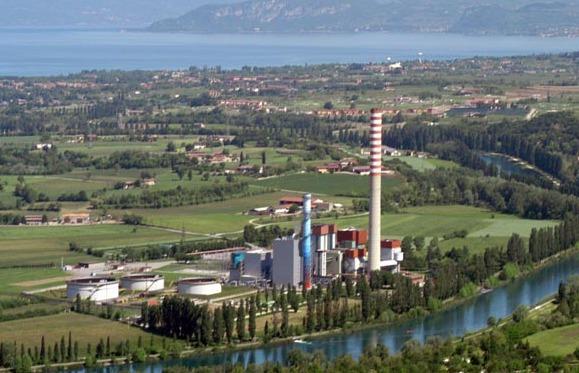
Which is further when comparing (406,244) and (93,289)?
(406,244)

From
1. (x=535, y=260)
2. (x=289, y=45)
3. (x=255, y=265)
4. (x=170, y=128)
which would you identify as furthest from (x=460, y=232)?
(x=289, y=45)

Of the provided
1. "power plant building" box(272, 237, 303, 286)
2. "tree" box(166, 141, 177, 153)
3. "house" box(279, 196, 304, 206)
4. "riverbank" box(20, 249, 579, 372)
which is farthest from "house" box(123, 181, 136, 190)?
"riverbank" box(20, 249, 579, 372)

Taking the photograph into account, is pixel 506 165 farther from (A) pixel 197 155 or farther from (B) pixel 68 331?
(B) pixel 68 331

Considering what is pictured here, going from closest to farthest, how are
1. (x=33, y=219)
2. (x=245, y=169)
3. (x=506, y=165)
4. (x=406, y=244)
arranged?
(x=406, y=244) → (x=33, y=219) → (x=245, y=169) → (x=506, y=165)

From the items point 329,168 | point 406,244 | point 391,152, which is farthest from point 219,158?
point 406,244

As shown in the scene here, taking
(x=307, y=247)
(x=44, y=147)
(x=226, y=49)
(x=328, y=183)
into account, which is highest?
(x=307, y=247)

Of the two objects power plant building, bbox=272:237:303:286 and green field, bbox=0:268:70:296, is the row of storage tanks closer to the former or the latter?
Answer: green field, bbox=0:268:70:296

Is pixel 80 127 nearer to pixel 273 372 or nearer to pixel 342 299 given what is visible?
pixel 342 299
